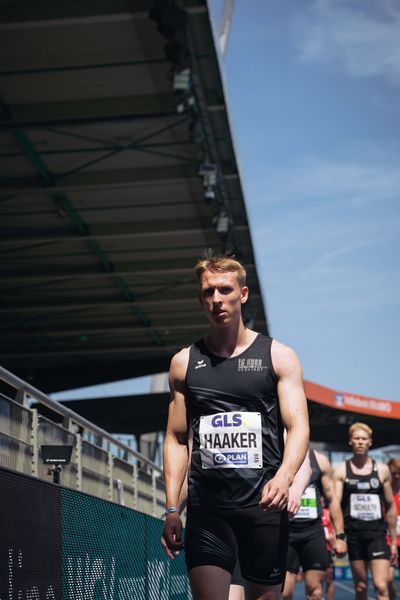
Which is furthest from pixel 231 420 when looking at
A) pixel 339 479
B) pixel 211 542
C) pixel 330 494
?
pixel 339 479

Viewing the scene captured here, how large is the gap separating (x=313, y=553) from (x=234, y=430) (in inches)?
228

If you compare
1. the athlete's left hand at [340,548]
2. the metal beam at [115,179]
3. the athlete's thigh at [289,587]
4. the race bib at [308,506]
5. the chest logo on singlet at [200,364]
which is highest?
the metal beam at [115,179]

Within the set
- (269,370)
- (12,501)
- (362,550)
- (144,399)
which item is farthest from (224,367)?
(144,399)

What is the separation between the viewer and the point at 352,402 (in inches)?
1780

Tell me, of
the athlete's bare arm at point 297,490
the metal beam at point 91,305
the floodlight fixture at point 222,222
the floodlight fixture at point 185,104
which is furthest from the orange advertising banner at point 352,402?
the athlete's bare arm at point 297,490

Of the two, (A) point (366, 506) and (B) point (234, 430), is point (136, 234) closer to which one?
(A) point (366, 506)

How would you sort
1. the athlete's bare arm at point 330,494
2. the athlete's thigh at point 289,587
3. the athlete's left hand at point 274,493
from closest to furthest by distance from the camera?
1. the athlete's left hand at point 274,493
2. the athlete's thigh at point 289,587
3. the athlete's bare arm at point 330,494

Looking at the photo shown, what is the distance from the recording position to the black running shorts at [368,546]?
12.1 metres

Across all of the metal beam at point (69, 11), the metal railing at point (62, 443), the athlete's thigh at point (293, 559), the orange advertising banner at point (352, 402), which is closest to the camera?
the metal railing at point (62, 443)

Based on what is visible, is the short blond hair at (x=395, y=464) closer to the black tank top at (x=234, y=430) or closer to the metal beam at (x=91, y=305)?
the black tank top at (x=234, y=430)

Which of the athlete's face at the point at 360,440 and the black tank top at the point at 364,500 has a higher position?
the athlete's face at the point at 360,440

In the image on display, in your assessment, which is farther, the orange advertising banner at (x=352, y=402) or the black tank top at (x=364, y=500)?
the orange advertising banner at (x=352, y=402)

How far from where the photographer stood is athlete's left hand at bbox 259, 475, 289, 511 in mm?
4914

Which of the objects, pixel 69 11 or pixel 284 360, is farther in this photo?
Answer: pixel 69 11
